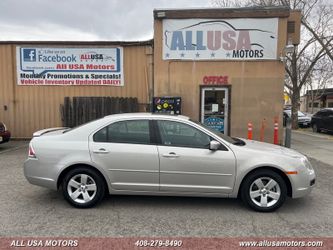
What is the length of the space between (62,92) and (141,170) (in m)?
7.94

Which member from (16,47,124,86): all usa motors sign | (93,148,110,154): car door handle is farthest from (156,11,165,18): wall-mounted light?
(93,148,110,154): car door handle

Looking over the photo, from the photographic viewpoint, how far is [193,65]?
9805 mm

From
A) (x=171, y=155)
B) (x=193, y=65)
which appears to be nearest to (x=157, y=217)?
(x=171, y=155)

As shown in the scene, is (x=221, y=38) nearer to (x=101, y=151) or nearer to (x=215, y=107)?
(x=215, y=107)

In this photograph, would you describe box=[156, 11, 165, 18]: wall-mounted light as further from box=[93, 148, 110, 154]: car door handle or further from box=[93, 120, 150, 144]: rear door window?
box=[93, 148, 110, 154]: car door handle

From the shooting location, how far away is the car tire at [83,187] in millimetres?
4309

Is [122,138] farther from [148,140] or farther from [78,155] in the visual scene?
[78,155]

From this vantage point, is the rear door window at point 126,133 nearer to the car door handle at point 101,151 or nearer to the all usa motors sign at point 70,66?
the car door handle at point 101,151

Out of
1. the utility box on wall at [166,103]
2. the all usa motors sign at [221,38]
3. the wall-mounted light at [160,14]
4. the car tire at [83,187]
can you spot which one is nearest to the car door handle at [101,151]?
the car tire at [83,187]

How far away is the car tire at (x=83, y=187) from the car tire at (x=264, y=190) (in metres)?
2.28

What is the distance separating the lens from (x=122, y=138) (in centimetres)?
439

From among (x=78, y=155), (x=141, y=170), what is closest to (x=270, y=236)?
(x=141, y=170)

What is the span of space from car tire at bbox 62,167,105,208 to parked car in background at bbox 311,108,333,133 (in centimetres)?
1594

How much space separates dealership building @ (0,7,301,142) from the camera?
31.3ft
